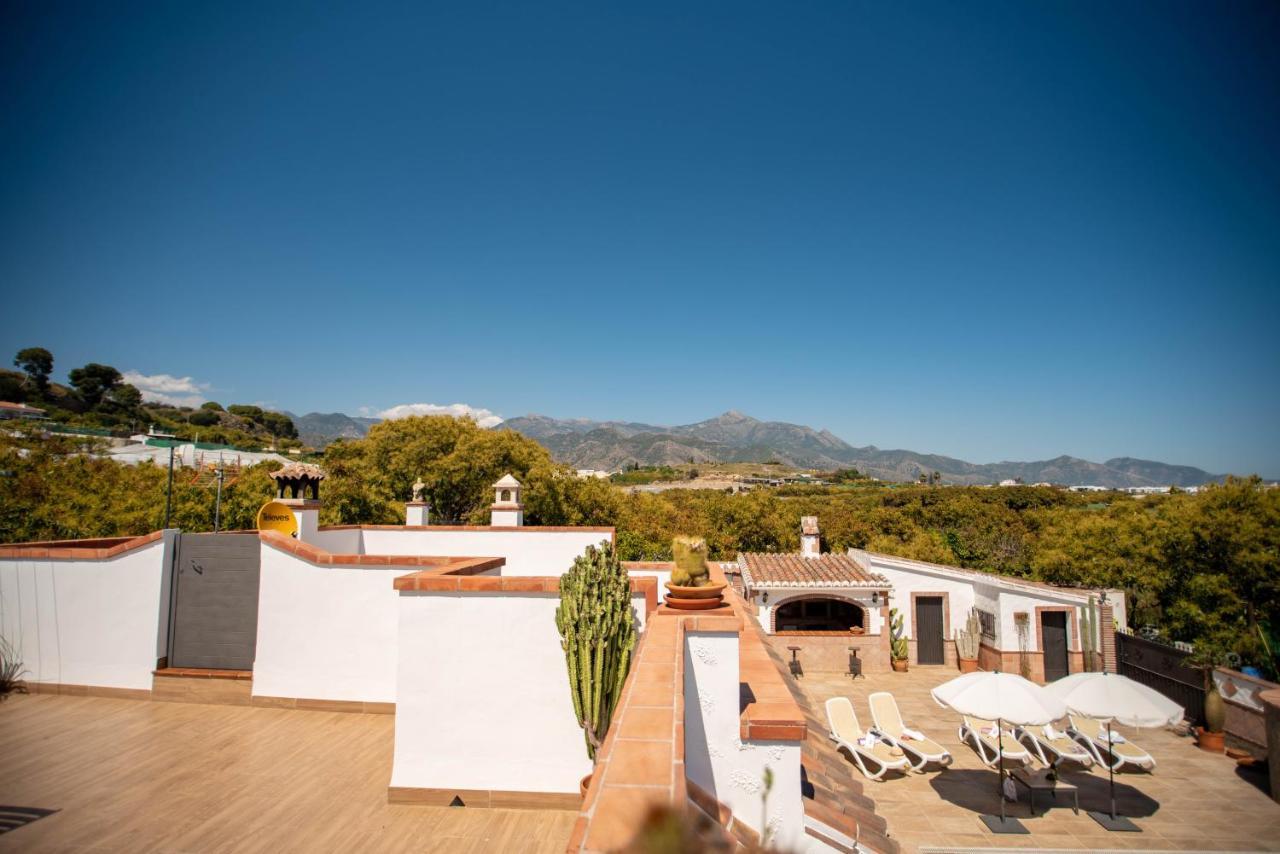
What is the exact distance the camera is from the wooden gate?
495 inches

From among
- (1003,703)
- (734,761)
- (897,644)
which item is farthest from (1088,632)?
(734,761)

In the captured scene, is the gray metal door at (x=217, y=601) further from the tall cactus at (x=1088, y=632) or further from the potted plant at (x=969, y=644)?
the tall cactus at (x=1088, y=632)

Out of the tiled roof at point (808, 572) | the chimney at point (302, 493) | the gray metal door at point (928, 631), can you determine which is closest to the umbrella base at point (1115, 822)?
the tiled roof at point (808, 572)

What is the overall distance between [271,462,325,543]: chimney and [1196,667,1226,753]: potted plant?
58.9 ft

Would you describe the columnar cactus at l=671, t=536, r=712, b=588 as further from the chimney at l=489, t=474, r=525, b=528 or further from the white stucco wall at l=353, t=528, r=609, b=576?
the chimney at l=489, t=474, r=525, b=528

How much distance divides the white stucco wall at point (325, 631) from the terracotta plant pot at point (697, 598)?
16.9 ft

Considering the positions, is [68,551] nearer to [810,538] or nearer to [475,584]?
[475,584]

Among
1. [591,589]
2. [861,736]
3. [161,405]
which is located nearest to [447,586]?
[591,589]

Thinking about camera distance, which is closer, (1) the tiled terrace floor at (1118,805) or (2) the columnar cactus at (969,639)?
(1) the tiled terrace floor at (1118,805)

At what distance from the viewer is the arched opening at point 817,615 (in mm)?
18531

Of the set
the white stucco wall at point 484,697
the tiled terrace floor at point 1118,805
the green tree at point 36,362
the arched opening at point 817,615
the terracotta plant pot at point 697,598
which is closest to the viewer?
the terracotta plant pot at point 697,598

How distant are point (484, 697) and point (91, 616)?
7.94 m

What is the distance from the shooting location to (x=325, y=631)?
28.7 ft

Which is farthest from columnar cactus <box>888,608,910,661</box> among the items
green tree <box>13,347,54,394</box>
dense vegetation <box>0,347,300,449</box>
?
green tree <box>13,347,54,394</box>
